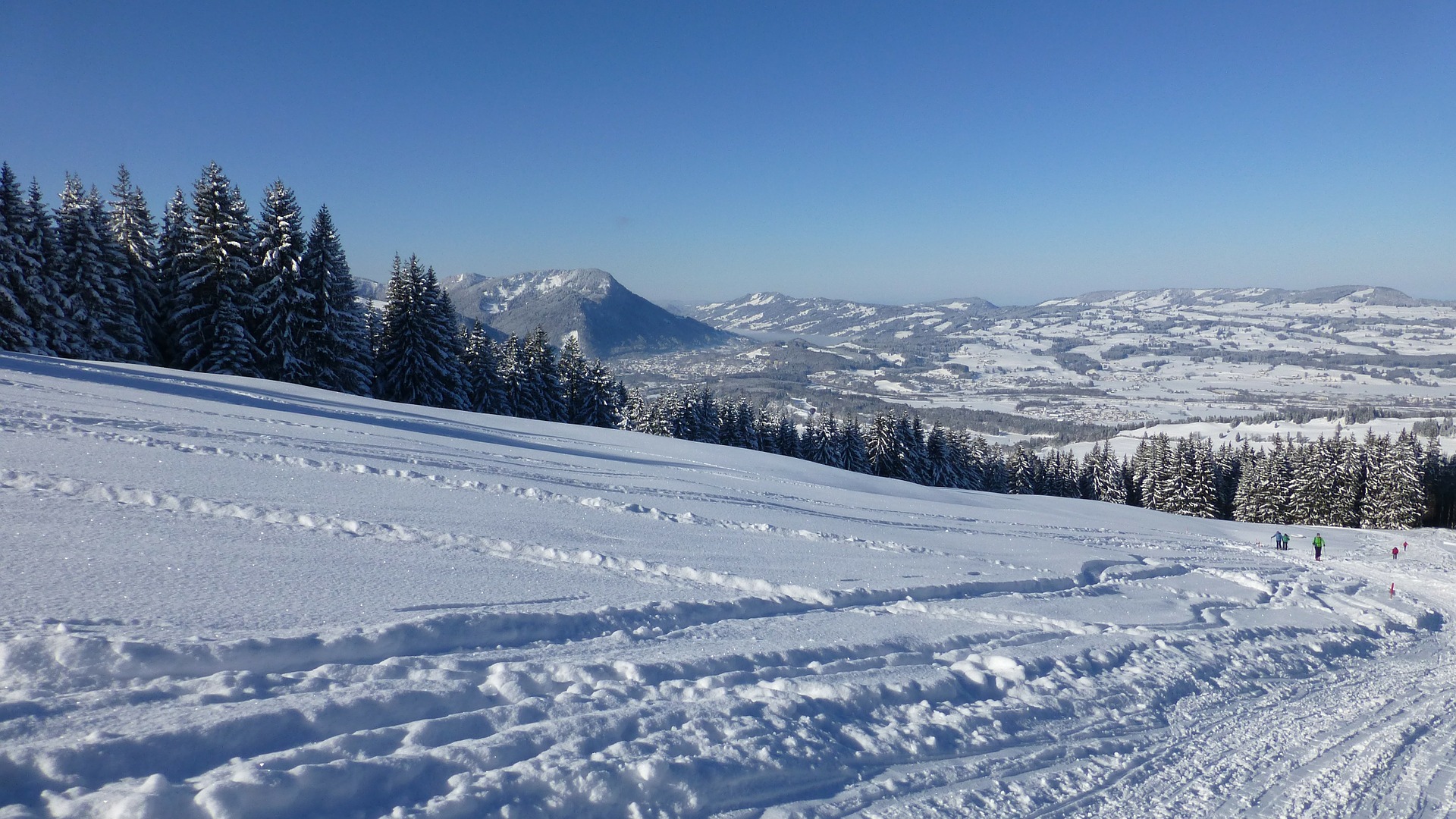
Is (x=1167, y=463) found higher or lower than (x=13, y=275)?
lower

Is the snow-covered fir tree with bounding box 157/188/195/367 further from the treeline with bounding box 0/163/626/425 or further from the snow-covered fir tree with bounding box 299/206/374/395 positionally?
the snow-covered fir tree with bounding box 299/206/374/395

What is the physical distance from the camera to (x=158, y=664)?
3943mm

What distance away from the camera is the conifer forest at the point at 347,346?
23.9 metres

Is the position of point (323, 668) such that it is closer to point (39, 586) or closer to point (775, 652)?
point (39, 586)

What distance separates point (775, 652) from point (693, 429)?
122ft

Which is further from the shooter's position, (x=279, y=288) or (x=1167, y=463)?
(x=1167, y=463)

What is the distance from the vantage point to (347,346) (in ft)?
92.1

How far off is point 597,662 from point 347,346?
1111 inches

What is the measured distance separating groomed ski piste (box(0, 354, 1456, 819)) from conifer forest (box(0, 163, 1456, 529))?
17.7 meters

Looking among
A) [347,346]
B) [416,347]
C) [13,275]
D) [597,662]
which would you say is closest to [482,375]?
[416,347]

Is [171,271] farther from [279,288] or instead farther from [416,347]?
[416,347]

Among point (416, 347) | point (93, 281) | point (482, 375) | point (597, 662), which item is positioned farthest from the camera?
point (482, 375)

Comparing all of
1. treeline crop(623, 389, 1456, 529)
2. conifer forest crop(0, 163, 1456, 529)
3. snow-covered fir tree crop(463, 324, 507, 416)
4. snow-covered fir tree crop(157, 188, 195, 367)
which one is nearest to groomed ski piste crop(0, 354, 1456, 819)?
conifer forest crop(0, 163, 1456, 529)

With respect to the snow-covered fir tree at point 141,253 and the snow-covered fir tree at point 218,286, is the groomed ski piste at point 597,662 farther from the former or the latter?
the snow-covered fir tree at point 141,253
